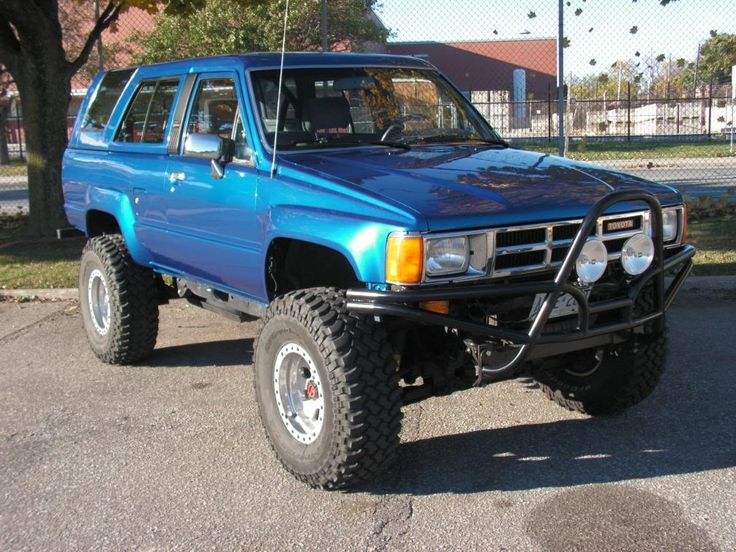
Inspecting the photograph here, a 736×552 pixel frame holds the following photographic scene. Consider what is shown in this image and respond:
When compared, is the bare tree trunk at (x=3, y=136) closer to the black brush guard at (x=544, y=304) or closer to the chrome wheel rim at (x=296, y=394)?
the chrome wheel rim at (x=296, y=394)

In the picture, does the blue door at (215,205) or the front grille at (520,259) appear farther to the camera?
the blue door at (215,205)

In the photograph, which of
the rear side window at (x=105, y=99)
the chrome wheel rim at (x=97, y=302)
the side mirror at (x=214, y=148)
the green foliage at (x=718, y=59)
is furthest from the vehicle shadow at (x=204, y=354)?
the green foliage at (x=718, y=59)

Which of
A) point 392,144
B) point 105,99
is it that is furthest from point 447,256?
point 105,99

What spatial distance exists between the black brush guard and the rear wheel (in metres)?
2.77

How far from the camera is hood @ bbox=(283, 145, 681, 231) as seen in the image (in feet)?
12.0

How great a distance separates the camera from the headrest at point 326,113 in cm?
486

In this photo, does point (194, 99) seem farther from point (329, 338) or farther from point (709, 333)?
point (709, 333)

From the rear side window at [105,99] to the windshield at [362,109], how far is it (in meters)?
1.89

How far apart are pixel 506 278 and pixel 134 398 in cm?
283

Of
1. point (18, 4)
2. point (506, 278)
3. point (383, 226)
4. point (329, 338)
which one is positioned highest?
point (18, 4)

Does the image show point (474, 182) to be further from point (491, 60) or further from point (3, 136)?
point (3, 136)

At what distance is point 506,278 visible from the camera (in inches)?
148

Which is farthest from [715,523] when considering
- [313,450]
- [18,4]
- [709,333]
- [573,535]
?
[18,4]

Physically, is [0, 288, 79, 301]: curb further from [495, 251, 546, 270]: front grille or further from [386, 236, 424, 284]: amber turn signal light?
[495, 251, 546, 270]: front grille
